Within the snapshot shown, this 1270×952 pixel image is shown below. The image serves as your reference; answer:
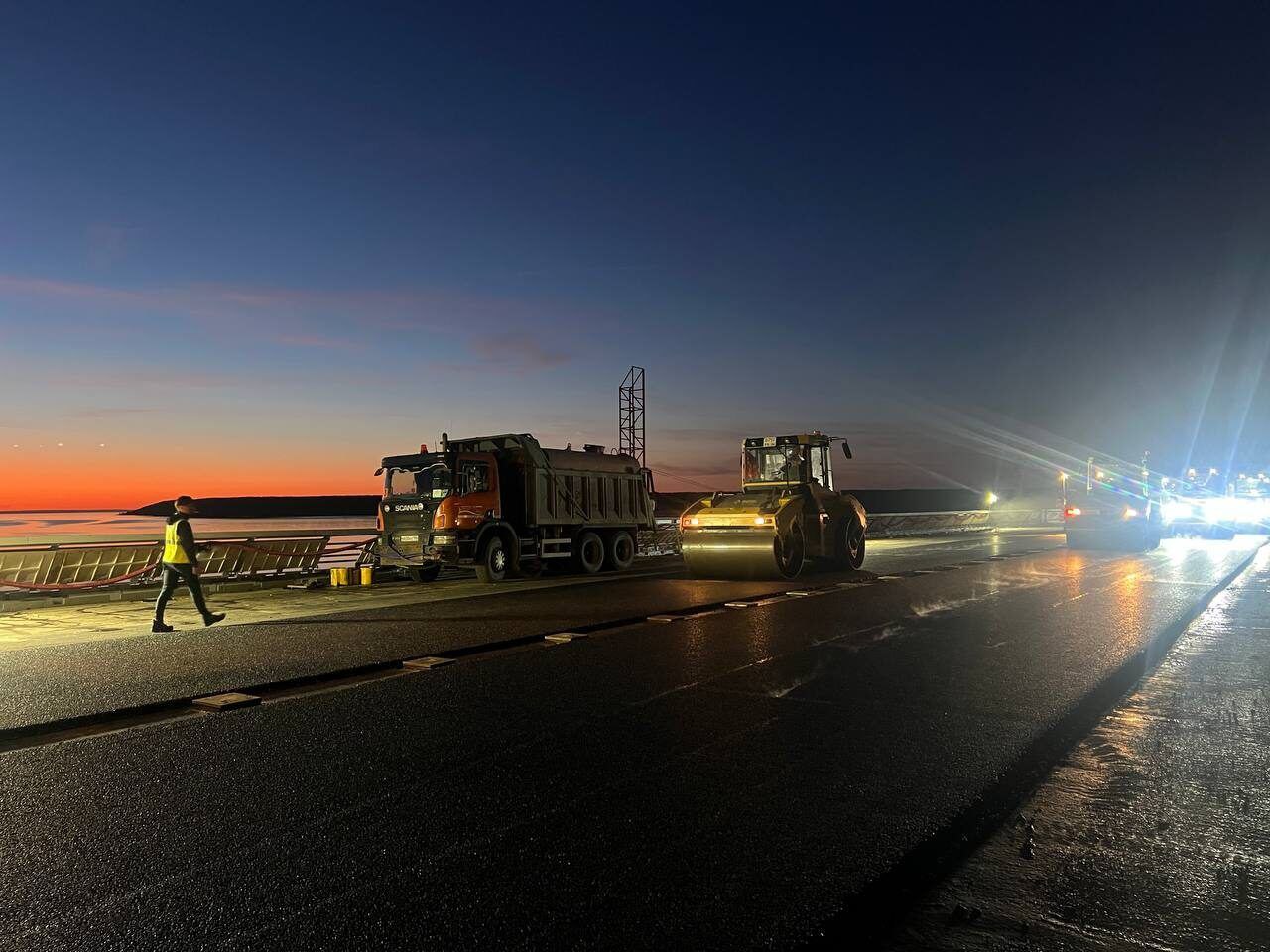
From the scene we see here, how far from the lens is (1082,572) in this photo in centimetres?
1936

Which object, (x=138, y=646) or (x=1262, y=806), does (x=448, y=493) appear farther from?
(x=1262, y=806)

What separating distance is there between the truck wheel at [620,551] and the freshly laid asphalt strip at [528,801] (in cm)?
1260

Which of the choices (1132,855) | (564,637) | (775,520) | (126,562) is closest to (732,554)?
(775,520)

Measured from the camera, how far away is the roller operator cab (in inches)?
1050

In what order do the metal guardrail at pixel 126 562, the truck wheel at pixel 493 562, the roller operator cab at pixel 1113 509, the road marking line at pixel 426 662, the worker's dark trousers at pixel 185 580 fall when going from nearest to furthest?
1. the road marking line at pixel 426 662
2. the worker's dark trousers at pixel 185 580
3. the metal guardrail at pixel 126 562
4. the truck wheel at pixel 493 562
5. the roller operator cab at pixel 1113 509

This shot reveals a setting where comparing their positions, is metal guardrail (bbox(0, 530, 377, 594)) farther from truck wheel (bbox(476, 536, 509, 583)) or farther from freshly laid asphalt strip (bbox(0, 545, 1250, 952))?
freshly laid asphalt strip (bbox(0, 545, 1250, 952))

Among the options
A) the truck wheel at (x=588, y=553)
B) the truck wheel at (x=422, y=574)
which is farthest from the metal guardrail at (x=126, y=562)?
the truck wheel at (x=588, y=553)

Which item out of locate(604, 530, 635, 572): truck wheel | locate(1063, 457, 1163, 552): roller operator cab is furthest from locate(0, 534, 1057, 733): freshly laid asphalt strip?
locate(1063, 457, 1163, 552): roller operator cab

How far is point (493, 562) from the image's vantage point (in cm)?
1866

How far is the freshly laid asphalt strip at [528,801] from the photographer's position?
3609 millimetres

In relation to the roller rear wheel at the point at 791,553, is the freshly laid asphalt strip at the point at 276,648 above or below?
below

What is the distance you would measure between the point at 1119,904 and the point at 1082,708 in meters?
3.76

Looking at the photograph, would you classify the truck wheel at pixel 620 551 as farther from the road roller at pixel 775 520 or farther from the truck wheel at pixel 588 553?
the road roller at pixel 775 520

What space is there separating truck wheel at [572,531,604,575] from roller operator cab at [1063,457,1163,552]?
578 inches
